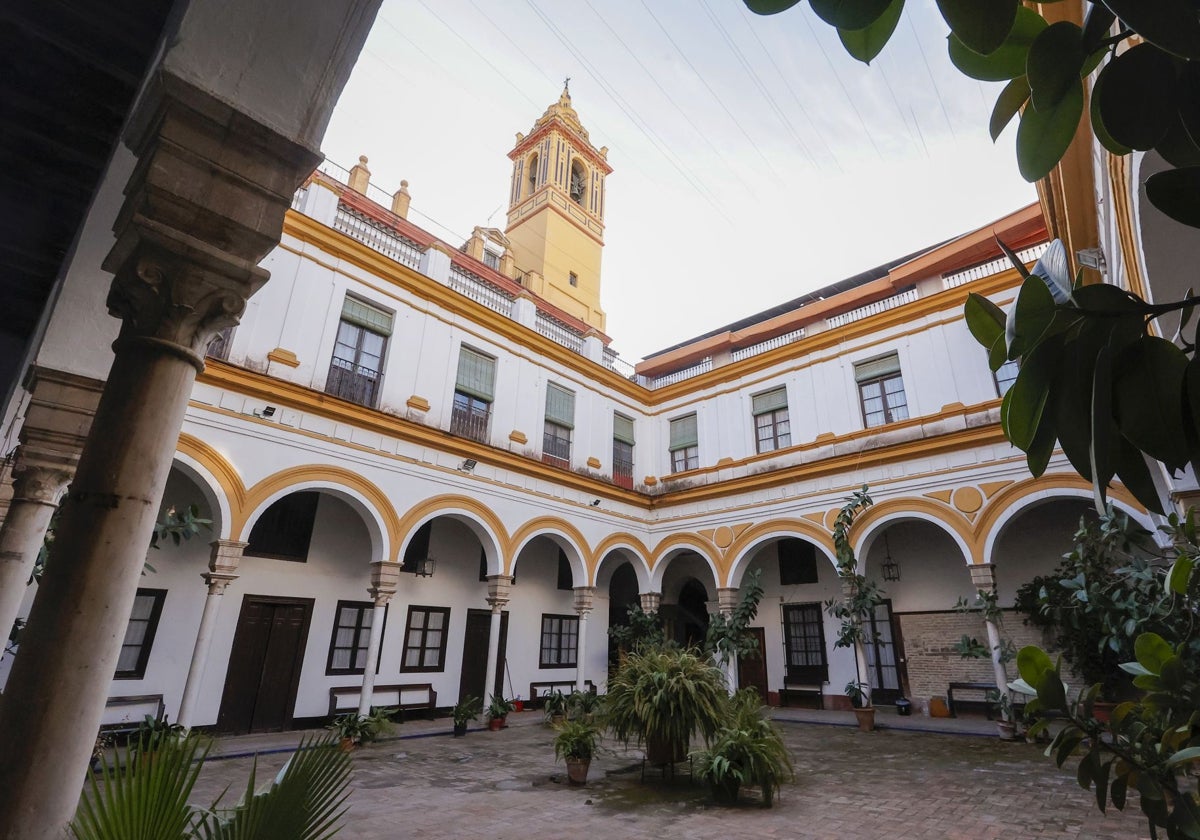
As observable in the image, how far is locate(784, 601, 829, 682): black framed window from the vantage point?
13.7 m

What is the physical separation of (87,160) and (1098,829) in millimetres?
8553

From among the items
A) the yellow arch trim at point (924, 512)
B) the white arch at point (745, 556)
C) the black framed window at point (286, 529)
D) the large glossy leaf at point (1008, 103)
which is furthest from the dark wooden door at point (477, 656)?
the large glossy leaf at point (1008, 103)

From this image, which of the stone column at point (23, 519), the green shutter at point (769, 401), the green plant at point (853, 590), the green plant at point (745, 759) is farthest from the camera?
the green shutter at point (769, 401)

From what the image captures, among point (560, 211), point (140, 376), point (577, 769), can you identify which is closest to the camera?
point (140, 376)

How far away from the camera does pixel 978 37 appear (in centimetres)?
61

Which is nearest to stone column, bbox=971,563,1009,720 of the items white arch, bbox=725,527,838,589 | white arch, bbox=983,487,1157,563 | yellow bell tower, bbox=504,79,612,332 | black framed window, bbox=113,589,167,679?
white arch, bbox=983,487,1157,563

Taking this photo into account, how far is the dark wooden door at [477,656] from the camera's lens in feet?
41.8

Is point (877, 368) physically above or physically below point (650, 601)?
above

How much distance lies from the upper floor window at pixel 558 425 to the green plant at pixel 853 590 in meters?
6.10

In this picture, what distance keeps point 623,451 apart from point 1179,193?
15.3m

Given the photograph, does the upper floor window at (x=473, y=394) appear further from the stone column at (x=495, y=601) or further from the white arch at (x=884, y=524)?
the white arch at (x=884, y=524)

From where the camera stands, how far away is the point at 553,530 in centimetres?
1307

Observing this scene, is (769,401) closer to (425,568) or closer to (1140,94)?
(425,568)

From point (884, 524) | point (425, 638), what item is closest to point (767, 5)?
point (884, 524)
